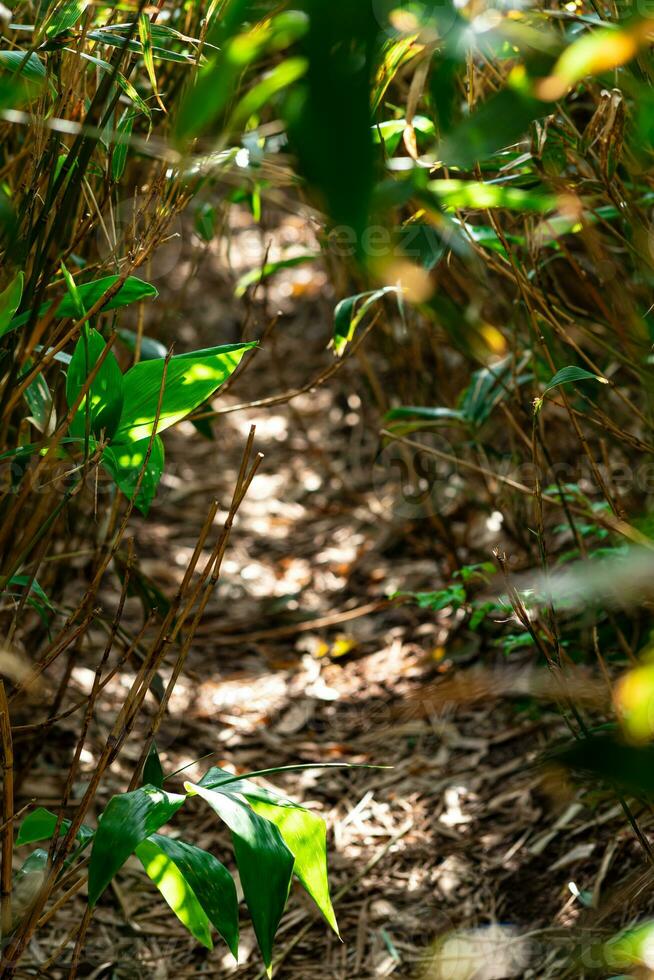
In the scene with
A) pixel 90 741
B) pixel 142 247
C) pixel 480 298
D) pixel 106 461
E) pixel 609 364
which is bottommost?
pixel 90 741

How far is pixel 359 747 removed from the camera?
1570 mm

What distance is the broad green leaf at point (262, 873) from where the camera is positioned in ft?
1.94

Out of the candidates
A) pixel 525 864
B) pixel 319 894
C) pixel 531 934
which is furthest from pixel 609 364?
pixel 319 894

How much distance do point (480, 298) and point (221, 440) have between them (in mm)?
1496

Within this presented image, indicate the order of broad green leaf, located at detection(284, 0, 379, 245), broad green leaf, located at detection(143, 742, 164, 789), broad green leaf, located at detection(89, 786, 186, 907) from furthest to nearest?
broad green leaf, located at detection(143, 742, 164, 789) < broad green leaf, located at detection(89, 786, 186, 907) < broad green leaf, located at detection(284, 0, 379, 245)

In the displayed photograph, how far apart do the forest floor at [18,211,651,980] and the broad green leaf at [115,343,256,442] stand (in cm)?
30

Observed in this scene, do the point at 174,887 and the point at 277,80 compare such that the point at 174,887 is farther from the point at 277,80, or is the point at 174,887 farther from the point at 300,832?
the point at 277,80

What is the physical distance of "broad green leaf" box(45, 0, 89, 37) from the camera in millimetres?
794

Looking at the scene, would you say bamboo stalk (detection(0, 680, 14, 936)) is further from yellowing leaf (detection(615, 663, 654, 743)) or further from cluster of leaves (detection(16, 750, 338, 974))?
yellowing leaf (detection(615, 663, 654, 743))

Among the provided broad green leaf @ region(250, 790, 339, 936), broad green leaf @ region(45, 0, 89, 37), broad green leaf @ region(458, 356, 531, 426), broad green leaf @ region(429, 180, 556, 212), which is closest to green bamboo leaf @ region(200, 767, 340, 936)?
broad green leaf @ region(250, 790, 339, 936)

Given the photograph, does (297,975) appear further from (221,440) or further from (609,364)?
(221,440)

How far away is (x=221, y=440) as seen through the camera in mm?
2908

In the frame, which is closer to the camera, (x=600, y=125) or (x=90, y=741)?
(x=600, y=125)

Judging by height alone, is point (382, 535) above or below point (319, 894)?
below
